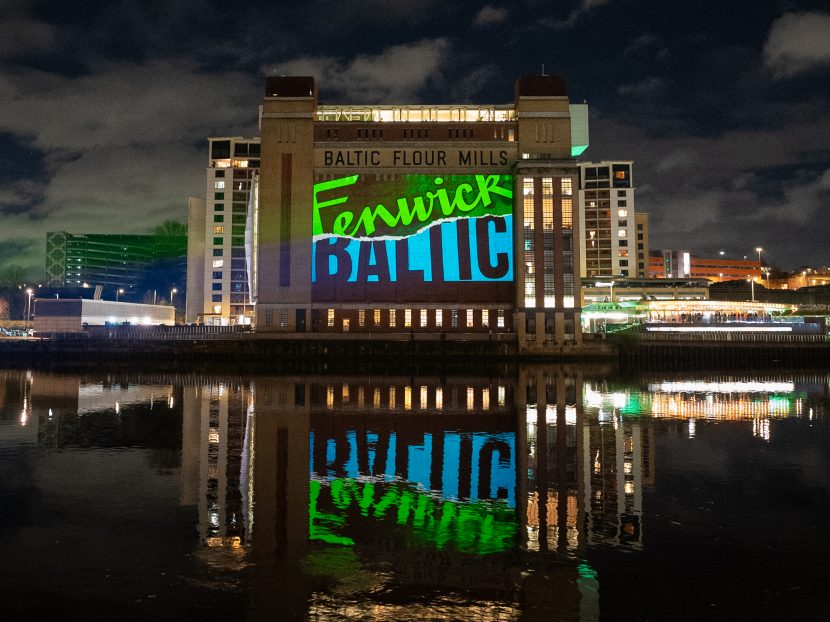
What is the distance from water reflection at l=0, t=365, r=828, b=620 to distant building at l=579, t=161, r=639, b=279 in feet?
415

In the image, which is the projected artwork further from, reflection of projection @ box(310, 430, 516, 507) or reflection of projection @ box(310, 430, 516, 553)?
reflection of projection @ box(310, 430, 516, 553)

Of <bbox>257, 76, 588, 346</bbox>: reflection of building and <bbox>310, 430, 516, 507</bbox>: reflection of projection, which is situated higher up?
<bbox>257, 76, 588, 346</bbox>: reflection of building

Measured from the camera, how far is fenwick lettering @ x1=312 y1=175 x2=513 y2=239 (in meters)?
90.0

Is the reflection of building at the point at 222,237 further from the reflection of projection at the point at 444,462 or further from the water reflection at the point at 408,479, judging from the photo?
the reflection of projection at the point at 444,462

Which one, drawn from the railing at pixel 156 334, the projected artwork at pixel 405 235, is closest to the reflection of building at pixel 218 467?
the railing at pixel 156 334

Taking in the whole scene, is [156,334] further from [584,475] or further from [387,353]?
[584,475]

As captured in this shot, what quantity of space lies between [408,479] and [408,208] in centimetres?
7398

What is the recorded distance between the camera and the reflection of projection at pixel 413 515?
13.6 metres

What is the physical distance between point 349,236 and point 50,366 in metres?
40.1

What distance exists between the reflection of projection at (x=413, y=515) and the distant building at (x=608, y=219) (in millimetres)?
153989

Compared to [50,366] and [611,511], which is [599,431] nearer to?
[611,511]

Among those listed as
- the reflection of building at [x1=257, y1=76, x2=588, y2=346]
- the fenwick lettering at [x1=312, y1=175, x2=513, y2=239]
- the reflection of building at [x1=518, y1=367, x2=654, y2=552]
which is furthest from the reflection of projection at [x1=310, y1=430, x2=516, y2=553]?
the fenwick lettering at [x1=312, y1=175, x2=513, y2=239]

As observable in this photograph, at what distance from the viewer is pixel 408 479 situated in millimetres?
19250

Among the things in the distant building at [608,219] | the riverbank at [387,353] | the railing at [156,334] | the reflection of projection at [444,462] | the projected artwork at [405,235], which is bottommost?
the reflection of projection at [444,462]
